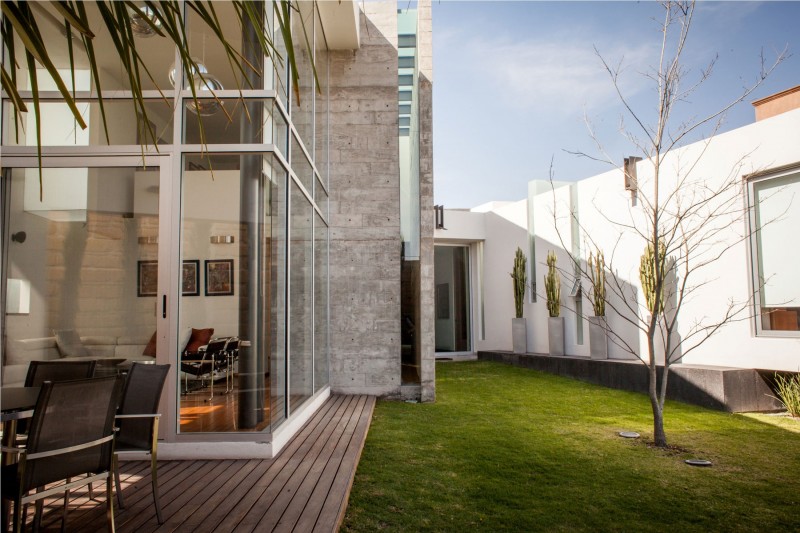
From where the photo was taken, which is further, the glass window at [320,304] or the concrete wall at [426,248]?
the concrete wall at [426,248]

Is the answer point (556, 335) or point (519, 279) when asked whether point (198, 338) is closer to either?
point (556, 335)

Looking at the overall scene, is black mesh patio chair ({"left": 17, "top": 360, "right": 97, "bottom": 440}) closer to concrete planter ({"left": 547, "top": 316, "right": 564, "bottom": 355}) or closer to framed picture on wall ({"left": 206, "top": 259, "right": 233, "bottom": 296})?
framed picture on wall ({"left": 206, "top": 259, "right": 233, "bottom": 296})

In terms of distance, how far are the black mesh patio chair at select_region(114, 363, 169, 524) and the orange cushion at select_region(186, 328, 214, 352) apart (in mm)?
1048

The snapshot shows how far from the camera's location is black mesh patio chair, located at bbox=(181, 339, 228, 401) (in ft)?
13.0

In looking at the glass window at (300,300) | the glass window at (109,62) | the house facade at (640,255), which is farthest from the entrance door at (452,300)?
the glass window at (109,62)

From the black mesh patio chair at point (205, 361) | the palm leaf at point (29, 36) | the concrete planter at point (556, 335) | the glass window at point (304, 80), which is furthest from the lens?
the concrete planter at point (556, 335)

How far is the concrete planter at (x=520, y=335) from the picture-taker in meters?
11.7

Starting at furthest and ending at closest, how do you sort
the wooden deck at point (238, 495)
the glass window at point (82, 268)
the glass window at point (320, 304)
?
the glass window at point (320, 304)
the glass window at point (82, 268)
the wooden deck at point (238, 495)

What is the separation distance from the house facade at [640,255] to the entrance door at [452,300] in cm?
3

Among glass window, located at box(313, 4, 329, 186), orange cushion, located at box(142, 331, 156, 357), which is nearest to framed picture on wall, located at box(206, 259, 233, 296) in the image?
orange cushion, located at box(142, 331, 156, 357)

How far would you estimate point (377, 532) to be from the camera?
2.96m

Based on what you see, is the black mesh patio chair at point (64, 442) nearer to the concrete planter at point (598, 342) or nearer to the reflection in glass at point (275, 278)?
the reflection in glass at point (275, 278)

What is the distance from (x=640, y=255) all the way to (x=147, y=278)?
286 inches

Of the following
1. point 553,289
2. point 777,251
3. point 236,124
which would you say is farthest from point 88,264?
point 553,289
